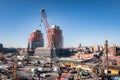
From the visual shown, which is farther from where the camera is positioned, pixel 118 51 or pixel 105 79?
pixel 118 51

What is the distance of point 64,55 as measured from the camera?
18988cm

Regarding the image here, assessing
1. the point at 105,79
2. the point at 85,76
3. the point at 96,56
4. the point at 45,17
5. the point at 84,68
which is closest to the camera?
the point at 105,79

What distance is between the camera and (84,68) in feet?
285

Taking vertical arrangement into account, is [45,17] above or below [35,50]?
above

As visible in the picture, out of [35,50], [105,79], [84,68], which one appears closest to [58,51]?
[35,50]

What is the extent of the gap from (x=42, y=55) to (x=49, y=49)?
12.7 m

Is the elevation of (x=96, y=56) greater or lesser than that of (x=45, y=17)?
lesser

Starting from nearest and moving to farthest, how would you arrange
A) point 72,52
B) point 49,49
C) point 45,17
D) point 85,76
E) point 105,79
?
point 105,79 < point 85,76 < point 45,17 < point 49,49 < point 72,52

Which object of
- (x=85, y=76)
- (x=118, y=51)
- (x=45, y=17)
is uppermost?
(x=45, y=17)

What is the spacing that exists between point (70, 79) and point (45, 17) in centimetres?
9052

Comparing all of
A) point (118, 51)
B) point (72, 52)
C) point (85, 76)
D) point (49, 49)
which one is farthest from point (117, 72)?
point (72, 52)

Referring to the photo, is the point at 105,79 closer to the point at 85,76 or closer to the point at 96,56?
the point at 85,76

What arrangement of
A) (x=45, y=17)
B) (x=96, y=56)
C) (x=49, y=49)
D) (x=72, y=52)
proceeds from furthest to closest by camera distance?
(x=72, y=52) < (x=49, y=49) < (x=96, y=56) < (x=45, y=17)

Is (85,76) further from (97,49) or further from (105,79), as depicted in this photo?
(97,49)
